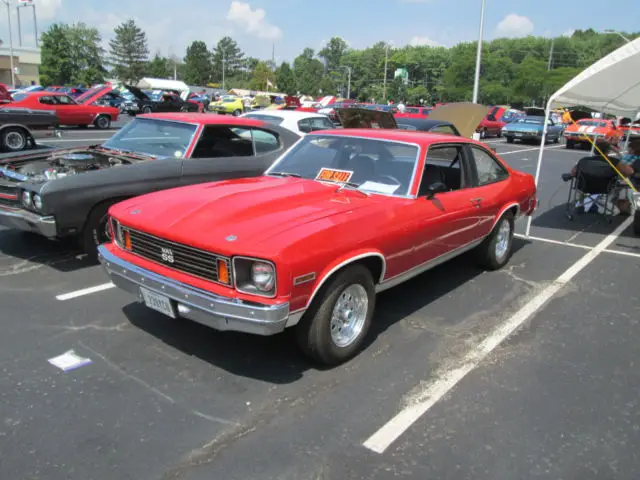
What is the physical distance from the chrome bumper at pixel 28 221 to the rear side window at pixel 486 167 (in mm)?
4204

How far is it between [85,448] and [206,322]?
3.08 feet

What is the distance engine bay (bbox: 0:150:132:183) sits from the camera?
5.55m

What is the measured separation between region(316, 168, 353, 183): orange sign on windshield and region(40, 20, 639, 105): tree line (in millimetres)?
79601

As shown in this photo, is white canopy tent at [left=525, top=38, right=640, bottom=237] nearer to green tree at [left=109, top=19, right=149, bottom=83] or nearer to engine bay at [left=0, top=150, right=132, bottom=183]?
engine bay at [left=0, top=150, right=132, bottom=183]

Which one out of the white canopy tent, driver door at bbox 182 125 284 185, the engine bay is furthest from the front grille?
the white canopy tent

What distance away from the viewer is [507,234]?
6098 millimetres

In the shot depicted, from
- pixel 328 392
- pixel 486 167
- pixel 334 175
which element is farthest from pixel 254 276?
pixel 486 167

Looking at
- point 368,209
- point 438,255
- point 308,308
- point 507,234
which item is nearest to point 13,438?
point 308,308

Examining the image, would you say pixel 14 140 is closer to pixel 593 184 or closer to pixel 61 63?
pixel 593 184

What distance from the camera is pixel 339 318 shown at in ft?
12.1

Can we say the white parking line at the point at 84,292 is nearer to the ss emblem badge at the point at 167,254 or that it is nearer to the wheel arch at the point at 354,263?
the ss emblem badge at the point at 167,254

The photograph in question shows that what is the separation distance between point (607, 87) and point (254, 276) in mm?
7591

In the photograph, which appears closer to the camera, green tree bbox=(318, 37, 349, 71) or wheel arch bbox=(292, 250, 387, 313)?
wheel arch bbox=(292, 250, 387, 313)

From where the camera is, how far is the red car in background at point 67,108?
63.6ft
